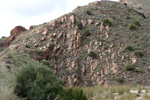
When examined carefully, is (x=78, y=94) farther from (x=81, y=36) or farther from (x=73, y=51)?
(x=81, y=36)

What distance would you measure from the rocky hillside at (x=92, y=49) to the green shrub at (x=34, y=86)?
5.32 metres

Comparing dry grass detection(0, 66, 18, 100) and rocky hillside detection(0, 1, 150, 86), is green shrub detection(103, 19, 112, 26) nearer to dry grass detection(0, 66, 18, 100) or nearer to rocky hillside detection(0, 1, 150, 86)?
rocky hillside detection(0, 1, 150, 86)

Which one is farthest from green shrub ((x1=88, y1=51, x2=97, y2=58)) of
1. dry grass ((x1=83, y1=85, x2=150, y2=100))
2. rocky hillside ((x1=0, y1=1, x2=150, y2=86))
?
dry grass ((x1=83, y1=85, x2=150, y2=100))

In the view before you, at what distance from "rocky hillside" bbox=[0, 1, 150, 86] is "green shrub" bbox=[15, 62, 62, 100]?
532 cm

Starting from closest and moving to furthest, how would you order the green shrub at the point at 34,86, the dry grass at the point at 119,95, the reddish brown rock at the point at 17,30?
1. the green shrub at the point at 34,86
2. the dry grass at the point at 119,95
3. the reddish brown rock at the point at 17,30

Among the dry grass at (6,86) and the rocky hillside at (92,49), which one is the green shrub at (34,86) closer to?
the dry grass at (6,86)

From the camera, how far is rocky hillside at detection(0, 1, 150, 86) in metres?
17.2

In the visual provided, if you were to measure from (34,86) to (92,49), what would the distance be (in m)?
13.8

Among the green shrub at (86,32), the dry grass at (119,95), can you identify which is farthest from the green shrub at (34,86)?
the green shrub at (86,32)

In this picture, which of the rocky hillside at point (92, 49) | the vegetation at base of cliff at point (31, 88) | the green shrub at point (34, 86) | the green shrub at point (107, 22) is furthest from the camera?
the green shrub at point (107, 22)

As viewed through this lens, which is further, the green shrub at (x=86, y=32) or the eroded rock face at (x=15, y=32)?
the eroded rock face at (x=15, y=32)

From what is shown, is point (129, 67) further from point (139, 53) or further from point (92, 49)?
point (92, 49)

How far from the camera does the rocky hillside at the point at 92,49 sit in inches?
679

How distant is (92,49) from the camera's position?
2112 cm
